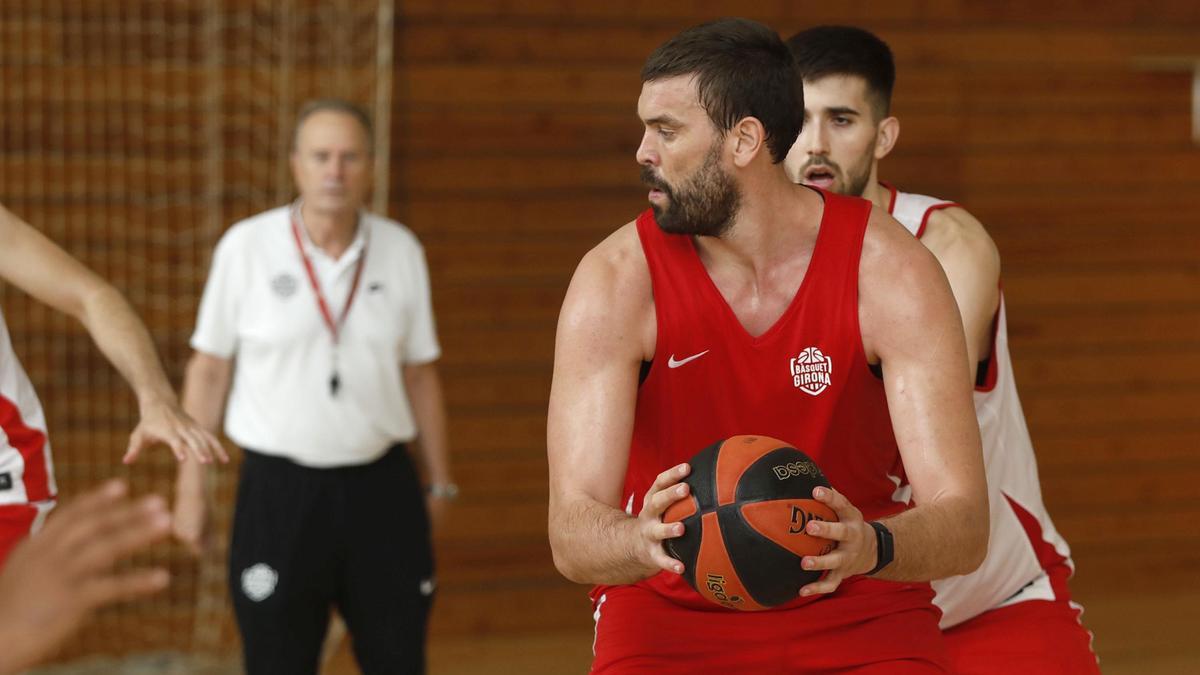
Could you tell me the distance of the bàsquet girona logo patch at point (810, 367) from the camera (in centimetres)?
272

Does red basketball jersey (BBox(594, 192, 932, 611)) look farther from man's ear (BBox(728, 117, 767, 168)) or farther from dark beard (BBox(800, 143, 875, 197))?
dark beard (BBox(800, 143, 875, 197))

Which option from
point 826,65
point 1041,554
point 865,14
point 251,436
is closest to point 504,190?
point 865,14

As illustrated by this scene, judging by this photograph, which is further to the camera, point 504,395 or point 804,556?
point 504,395

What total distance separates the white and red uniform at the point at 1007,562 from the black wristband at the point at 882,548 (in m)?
0.78

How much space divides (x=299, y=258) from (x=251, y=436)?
2.01 ft

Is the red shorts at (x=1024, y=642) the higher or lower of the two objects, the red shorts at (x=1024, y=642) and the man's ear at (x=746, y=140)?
the lower

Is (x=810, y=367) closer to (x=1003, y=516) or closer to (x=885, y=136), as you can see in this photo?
(x=1003, y=516)

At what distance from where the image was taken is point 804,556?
2.30 metres

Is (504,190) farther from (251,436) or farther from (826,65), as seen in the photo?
(826,65)

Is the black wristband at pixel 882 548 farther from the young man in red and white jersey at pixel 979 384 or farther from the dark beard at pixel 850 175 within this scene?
the dark beard at pixel 850 175

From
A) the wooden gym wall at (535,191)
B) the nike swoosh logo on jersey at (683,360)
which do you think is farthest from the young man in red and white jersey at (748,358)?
the wooden gym wall at (535,191)

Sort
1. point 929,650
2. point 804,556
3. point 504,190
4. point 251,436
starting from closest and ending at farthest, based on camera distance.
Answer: point 804,556 → point 929,650 → point 251,436 → point 504,190

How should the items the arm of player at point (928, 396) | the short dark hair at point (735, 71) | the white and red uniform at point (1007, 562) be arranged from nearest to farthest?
the arm of player at point (928, 396)
the short dark hair at point (735, 71)
the white and red uniform at point (1007, 562)

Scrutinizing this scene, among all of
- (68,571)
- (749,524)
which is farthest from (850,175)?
(68,571)
